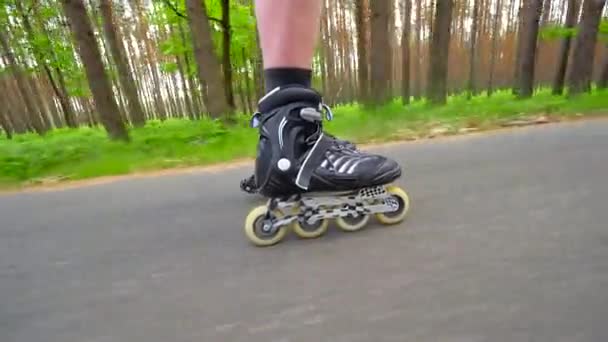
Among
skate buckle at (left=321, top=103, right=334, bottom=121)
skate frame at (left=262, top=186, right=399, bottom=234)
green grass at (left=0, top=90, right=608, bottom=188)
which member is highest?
skate buckle at (left=321, top=103, right=334, bottom=121)

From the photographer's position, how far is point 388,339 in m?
0.66

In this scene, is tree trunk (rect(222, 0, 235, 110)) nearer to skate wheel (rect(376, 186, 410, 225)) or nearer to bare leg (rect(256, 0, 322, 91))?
bare leg (rect(256, 0, 322, 91))

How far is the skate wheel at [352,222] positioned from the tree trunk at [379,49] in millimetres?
4974

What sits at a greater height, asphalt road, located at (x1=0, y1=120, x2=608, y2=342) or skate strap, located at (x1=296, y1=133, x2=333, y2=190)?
skate strap, located at (x1=296, y1=133, x2=333, y2=190)

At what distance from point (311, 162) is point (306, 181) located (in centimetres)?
6

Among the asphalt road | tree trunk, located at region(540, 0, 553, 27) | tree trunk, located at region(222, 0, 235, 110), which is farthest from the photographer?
tree trunk, located at region(540, 0, 553, 27)

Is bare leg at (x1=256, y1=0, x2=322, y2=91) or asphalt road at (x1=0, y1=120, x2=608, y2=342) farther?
bare leg at (x1=256, y1=0, x2=322, y2=91)

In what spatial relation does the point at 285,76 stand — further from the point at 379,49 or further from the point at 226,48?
the point at 226,48

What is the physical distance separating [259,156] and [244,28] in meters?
9.91

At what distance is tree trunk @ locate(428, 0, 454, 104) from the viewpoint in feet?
20.9

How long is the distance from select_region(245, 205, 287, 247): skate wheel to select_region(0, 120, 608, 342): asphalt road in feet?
0.10

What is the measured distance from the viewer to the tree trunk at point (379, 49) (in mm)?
5875

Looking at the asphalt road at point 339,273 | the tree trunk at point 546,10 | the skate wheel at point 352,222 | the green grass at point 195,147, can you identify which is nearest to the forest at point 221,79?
the green grass at point 195,147

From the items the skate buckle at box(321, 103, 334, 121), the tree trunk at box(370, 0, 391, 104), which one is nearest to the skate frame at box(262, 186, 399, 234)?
the skate buckle at box(321, 103, 334, 121)
